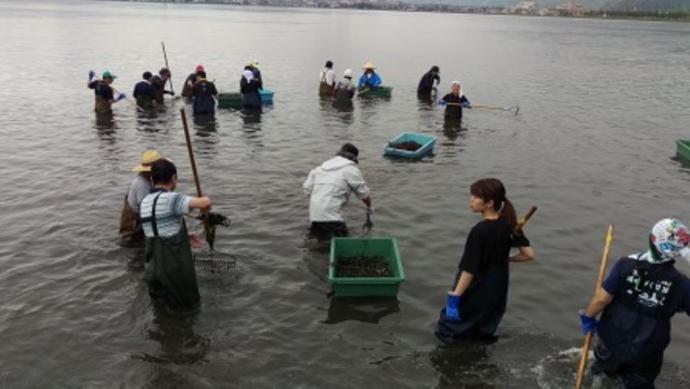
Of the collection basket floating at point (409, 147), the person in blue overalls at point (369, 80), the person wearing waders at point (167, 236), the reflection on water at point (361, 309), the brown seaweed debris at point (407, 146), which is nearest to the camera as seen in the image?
the person wearing waders at point (167, 236)

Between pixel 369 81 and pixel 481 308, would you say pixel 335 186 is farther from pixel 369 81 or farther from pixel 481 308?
pixel 369 81

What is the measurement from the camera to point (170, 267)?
691 centimetres

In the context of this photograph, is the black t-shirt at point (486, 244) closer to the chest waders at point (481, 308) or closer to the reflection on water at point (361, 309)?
the chest waders at point (481, 308)

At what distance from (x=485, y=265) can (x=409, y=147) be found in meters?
10.1

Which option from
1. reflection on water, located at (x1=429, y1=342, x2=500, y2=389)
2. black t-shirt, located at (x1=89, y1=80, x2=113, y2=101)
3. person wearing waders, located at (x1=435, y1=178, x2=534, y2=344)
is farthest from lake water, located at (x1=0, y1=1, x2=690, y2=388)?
black t-shirt, located at (x1=89, y1=80, x2=113, y2=101)

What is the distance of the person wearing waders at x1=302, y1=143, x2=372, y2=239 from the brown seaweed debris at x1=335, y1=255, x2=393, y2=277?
3.41 ft

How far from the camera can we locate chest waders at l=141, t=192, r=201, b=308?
6.71 meters

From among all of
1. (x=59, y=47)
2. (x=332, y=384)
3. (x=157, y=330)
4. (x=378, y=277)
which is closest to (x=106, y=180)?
(x=157, y=330)

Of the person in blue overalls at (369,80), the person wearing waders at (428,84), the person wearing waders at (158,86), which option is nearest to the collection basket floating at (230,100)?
the person wearing waders at (158,86)

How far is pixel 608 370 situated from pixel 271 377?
371 cm

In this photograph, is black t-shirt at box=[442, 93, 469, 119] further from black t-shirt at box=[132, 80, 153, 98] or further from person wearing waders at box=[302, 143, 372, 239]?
person wearing waders at box=[302, 143, 372, 239]

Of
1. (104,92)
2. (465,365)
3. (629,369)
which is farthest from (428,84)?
(629,369)

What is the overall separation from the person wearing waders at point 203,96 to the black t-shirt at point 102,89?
3.09 m

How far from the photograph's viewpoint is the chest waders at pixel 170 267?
671 cm
